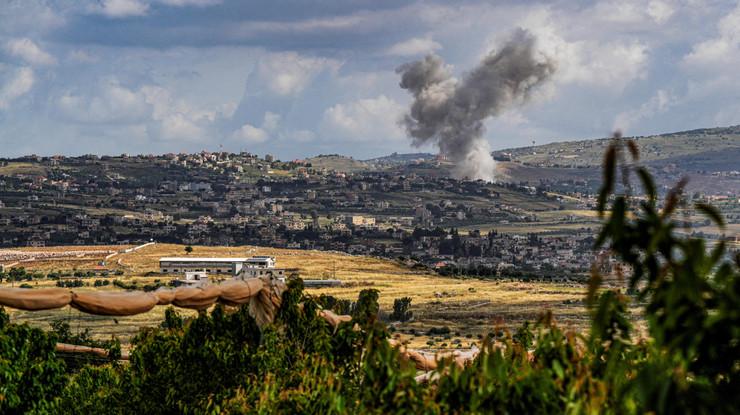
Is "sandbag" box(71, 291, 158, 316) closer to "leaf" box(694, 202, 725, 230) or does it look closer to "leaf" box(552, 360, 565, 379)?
"leaf" box(552, 360, 565, 379)

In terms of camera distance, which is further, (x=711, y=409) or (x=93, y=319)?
(x=93, y=319)

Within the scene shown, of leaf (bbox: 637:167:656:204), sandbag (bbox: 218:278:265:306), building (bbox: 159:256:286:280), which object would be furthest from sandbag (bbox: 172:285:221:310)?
building (bbox: 159:256:286:280)

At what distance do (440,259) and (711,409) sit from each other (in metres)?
180

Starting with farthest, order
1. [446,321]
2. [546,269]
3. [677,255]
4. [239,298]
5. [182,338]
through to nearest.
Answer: [546,269] < [446,321] < [182,338] < [239,298] < [677,255]

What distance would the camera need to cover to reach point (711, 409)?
5250 mm

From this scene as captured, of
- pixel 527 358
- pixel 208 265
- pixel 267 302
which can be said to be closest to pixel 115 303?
pixel 267 302

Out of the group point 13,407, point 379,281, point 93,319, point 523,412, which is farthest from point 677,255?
point 379,281

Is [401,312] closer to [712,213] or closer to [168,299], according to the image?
[168,299]

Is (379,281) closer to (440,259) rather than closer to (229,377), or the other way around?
(440,259)

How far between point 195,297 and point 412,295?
317 ft

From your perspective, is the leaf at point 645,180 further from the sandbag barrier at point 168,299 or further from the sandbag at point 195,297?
the sandbag at point 195,297

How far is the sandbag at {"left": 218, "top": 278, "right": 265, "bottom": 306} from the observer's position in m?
13.6

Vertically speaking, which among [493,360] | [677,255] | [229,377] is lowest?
[229,377]

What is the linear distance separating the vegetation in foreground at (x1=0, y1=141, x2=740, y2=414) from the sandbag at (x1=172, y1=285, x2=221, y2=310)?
93 cm
